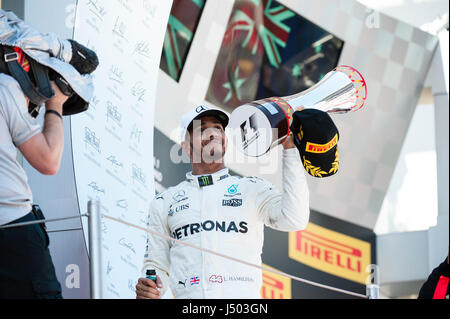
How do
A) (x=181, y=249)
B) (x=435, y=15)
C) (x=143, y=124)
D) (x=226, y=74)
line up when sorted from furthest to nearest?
1. (x=435, y=15)
2. (x=226, y=74)
3. (x=143, y=124)
4. (x=181, y=249)

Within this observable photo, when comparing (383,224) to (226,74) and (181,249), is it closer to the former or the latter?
(226,74)

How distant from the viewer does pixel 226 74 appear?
18.2 feet

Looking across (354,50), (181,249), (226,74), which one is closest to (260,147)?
(181,249)

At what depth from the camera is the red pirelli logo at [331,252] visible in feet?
20.1

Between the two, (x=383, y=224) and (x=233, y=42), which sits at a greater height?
(x=233, y=42)

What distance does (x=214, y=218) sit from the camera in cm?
266

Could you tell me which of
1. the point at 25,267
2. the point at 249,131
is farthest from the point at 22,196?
the point at 249,131

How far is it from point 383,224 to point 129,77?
4.31m

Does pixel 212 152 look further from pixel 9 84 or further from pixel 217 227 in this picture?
pixel 9 84

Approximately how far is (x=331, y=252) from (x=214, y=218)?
383 centimetres

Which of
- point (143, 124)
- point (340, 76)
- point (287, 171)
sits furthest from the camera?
point (143, 124)

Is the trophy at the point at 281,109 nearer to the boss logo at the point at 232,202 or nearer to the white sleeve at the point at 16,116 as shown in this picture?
the boss logo at the point at 232,202

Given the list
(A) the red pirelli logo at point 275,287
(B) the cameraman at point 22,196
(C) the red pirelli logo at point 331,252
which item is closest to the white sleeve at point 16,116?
(B) the cameraman at point 22,196
